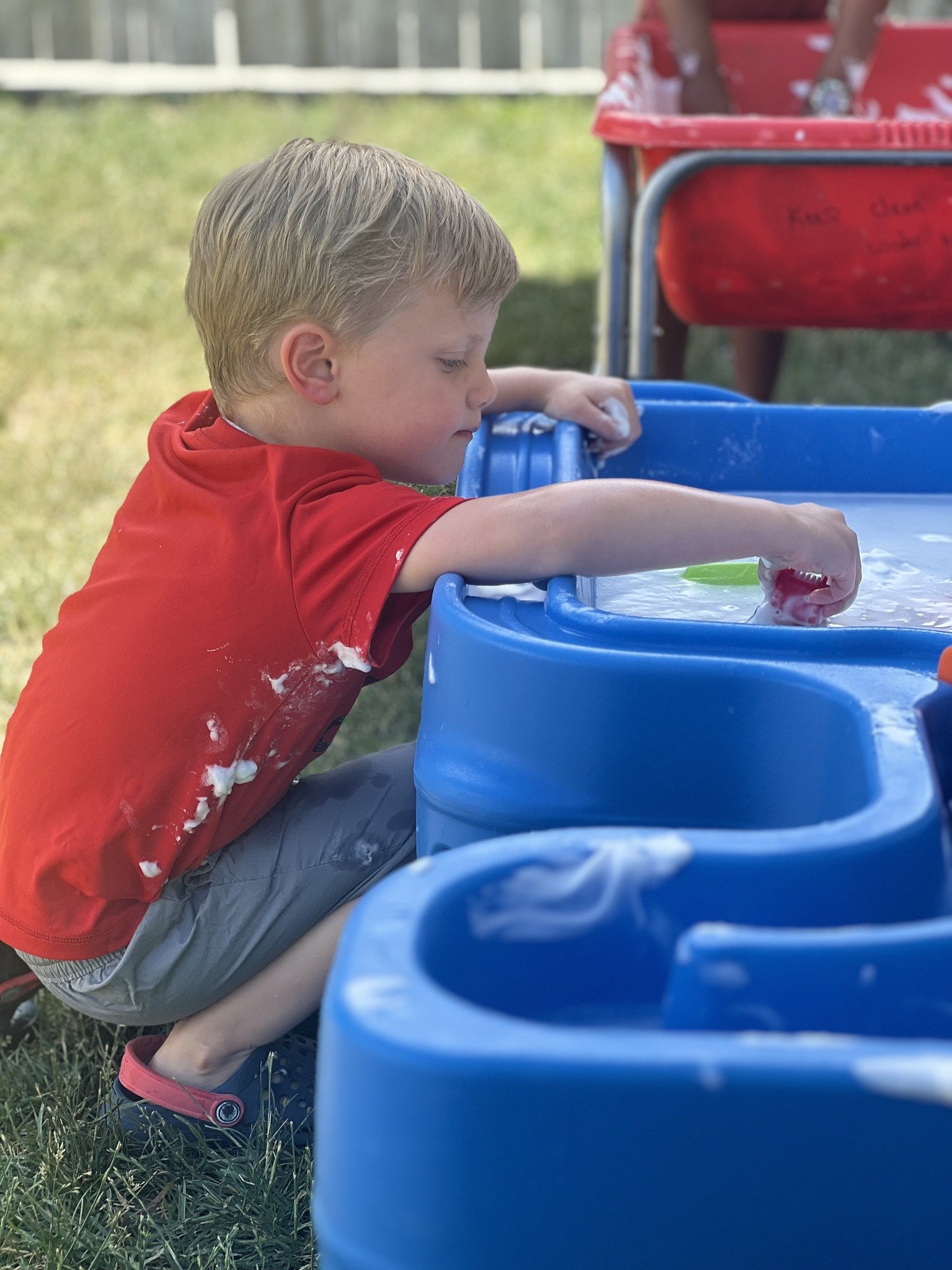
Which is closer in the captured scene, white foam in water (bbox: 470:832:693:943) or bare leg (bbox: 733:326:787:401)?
white foam in water (bbox: 470:832:693:943)

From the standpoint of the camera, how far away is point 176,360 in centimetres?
312

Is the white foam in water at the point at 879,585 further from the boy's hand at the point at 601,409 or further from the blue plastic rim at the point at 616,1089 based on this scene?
the blue plastic rim at the point at 616,1089

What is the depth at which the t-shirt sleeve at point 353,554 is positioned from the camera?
36.4 inches

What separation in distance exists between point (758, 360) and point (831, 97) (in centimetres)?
51

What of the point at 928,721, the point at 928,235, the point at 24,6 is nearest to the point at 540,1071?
the point at 928,721

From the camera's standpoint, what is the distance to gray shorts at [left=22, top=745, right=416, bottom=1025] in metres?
1.06

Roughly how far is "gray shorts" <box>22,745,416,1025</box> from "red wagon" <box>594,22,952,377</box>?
1000 millimetres

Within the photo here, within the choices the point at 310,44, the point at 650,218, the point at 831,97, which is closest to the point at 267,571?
the point at 650,218

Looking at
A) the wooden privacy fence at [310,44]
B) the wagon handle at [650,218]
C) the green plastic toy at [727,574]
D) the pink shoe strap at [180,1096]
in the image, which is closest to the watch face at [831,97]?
the wagon handle at [650,218]

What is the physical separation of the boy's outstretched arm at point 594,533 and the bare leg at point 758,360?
1.76 meters

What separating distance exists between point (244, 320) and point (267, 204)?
0.27 ft

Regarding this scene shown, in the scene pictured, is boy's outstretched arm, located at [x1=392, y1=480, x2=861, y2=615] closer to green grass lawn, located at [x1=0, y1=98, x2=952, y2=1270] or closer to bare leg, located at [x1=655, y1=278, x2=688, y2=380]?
green grass lawn, located at [x1=0, y1=98, x2=952, y2=1270]

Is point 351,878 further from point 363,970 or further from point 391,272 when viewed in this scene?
point 363,970

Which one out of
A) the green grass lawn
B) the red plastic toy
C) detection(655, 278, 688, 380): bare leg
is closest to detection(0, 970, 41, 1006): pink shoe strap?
the green grass lawn
